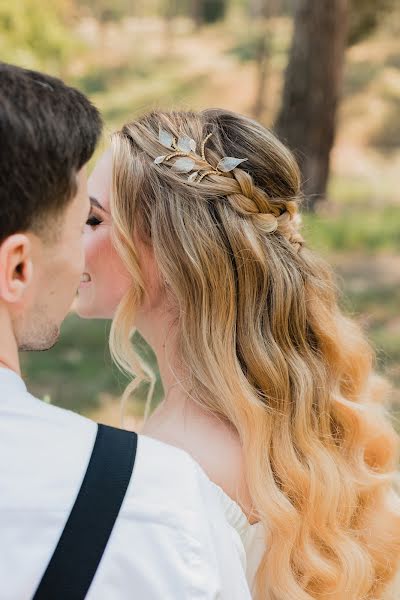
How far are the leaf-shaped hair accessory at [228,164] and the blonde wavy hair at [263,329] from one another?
2 cm

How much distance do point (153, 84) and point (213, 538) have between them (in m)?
22.1

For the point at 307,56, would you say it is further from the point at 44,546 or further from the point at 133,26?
the point at 133,26

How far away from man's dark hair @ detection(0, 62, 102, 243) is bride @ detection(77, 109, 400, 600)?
89cm

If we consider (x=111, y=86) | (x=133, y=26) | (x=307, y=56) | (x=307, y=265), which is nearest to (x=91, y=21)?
(x=133, y=26)

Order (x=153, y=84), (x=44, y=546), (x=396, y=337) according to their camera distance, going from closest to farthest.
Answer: (x=44, y=546), (x=396, y=337), (x=153, y=84)

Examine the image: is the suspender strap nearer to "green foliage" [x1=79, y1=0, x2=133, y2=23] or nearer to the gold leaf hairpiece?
the gold leaf hairpiece

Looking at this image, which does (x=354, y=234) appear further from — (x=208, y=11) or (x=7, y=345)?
(x=208, y=11)

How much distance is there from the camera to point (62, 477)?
1.35 metres

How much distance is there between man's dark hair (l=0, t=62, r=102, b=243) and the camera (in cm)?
138

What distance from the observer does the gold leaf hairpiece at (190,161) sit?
2.43 meters

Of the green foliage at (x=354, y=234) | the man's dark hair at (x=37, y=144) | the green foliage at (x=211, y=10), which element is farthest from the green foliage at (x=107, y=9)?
the man's dark hair at (x=37, y=144)

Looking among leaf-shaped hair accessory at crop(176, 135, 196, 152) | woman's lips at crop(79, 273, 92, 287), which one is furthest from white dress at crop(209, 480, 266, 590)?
leaf-shaped hair accessory at crop(176, 135, 196, 152)

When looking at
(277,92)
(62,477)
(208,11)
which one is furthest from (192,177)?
(208,11)

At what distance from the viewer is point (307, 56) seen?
10.4 m
